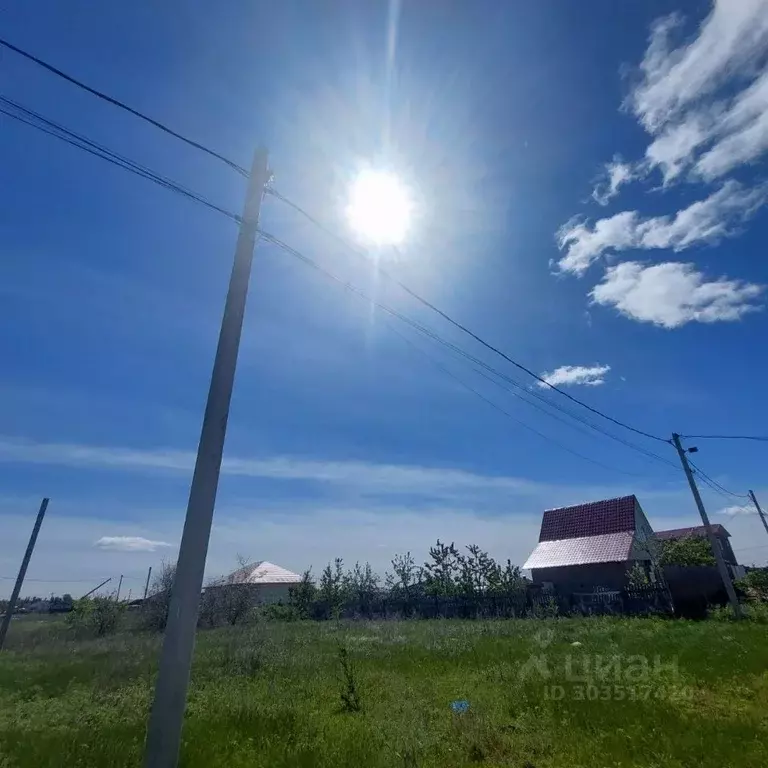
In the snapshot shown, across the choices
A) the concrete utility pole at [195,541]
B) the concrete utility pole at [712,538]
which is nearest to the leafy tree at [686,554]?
the concrete utility pole at [712,538]

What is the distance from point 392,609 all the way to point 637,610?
13193 millimetres

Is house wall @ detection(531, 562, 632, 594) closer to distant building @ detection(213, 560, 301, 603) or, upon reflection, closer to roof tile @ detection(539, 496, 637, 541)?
roof tile @ detection(539, 496, 637, 541)

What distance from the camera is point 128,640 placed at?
15.0 meters

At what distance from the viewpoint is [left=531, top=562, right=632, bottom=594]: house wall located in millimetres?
24203

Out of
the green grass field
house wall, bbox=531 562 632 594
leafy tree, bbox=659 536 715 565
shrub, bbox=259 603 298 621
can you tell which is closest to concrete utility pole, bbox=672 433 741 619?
the green grass field

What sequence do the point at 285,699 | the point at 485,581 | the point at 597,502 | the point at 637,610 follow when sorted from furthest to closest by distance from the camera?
the point at 597,502 → the point at 485,581 → the point at 637,610 → the point at 285,699

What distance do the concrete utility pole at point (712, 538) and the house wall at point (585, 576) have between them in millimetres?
9837

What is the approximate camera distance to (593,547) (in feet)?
85.9

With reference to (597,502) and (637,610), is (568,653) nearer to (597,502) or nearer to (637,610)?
(637,610)

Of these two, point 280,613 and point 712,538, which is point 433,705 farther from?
point 280,613

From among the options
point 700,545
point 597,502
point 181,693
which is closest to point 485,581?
point 597,502

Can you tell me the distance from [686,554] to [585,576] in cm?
632

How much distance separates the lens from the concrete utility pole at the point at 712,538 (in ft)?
46.0

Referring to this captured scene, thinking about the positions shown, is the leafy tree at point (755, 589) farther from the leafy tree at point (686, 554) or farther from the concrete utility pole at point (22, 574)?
the concrete utility pole at point (22, 574)
